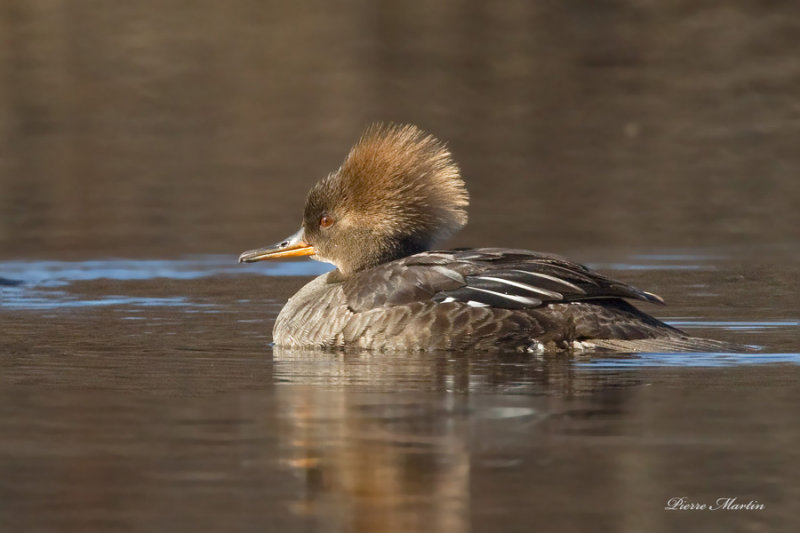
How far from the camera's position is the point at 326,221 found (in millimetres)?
10602

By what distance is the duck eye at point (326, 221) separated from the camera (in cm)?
1057

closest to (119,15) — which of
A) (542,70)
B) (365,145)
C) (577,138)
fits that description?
(542,70)

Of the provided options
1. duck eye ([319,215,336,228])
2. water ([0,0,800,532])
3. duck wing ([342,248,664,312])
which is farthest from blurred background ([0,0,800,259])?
duck wing ([342,248,664,312])

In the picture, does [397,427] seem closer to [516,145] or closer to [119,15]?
[516,145]

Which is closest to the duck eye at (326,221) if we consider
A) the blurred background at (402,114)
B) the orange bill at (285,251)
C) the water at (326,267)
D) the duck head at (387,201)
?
the duck head at (387,201)

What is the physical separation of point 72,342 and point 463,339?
2528mm

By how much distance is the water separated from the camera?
6160 millimetres

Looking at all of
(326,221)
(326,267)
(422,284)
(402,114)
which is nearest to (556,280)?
(422,284)

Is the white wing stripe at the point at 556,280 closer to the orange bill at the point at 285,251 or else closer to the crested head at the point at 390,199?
the crested head at the point at 390,199

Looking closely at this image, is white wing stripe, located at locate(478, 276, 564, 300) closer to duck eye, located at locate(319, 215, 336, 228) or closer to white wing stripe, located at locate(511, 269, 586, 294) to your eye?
white wing stripe, located at locate(511, 269, 586, 294)

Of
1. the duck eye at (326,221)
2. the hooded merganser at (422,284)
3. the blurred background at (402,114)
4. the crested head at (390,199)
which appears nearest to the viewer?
the hooded merganser at (422,284)

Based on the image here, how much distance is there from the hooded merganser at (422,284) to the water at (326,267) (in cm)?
20

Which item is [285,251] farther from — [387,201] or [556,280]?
[556,280]

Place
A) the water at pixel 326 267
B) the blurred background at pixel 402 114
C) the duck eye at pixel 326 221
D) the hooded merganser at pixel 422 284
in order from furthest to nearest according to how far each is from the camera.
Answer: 1. the blurred background at pixel 402 114
2. the duck eye at pixel 326 221
3. the hooded merganser at pixel 422 284
4. the water at pixel 326 267
